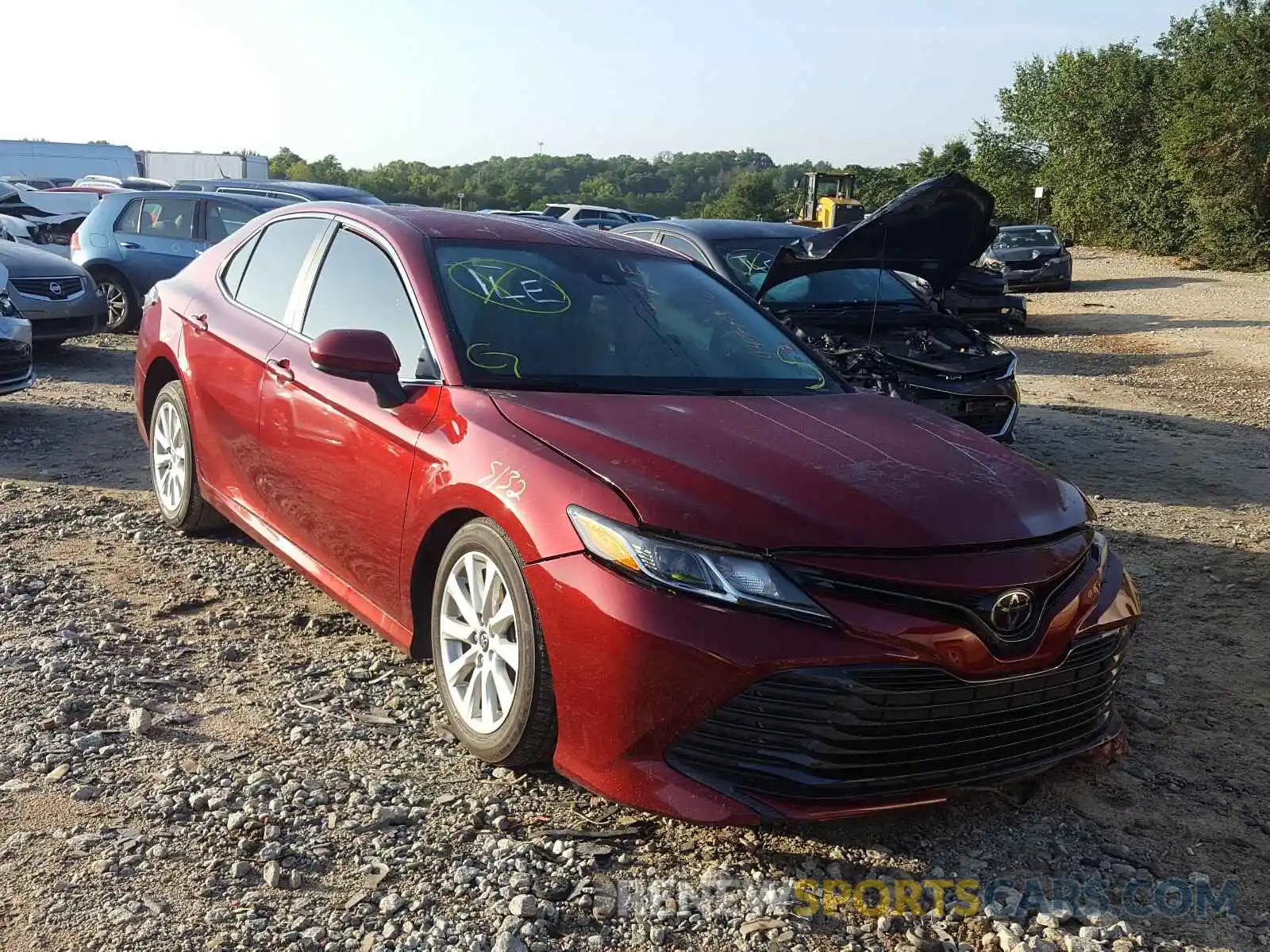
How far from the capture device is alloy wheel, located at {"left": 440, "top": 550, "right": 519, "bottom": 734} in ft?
10.5

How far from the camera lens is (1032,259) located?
2341 centimetres

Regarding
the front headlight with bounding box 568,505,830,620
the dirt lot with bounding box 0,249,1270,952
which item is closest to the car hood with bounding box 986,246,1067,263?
the dirt lot with bounding box 0,249,1270,952

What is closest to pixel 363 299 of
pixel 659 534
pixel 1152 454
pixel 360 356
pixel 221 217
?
pixel 360 356

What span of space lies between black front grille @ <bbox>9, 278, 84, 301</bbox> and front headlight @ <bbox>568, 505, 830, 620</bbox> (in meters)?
9.21

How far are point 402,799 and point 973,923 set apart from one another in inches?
60.9

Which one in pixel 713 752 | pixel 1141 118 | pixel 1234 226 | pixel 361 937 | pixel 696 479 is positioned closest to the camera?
pixel 361 937

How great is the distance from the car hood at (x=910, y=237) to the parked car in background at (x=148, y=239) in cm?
710

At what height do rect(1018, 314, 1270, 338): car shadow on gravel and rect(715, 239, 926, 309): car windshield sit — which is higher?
rect(715, 239, 926, 309): car windshield

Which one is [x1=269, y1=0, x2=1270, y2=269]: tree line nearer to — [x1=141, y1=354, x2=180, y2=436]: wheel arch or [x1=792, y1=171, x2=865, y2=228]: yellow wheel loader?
[x1=792, y1=171, x2=865, y2=228]: yellow wheel loader

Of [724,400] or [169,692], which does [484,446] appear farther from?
[169,692]

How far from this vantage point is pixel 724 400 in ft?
12.3

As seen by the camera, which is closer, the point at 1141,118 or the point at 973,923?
the point at 973,923

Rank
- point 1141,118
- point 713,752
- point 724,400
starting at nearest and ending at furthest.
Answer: point 713,752, point 724,400, point 1141,118

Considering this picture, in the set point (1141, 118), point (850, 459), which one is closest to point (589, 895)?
point (850, 459)
